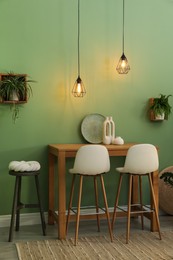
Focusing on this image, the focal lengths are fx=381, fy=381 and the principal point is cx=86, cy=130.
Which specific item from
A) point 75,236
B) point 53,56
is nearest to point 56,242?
point 75,236

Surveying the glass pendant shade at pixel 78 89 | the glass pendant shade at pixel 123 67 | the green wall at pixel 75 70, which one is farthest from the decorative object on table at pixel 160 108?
the glass pendant shade at pixel 78 89

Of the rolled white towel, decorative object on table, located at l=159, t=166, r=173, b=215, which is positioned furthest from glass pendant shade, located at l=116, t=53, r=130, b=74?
the rolled white towel

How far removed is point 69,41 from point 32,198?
76.1 inches

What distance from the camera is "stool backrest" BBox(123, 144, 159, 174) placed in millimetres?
3877

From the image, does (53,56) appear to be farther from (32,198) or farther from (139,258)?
(139,258)

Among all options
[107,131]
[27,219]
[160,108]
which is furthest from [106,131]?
[27,219]

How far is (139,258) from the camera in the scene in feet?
11.1

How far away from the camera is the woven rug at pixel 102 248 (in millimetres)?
3426

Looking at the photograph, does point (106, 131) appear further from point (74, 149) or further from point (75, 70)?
point (75, 70)

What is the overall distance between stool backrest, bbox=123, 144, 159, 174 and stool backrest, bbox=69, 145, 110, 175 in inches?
10.7

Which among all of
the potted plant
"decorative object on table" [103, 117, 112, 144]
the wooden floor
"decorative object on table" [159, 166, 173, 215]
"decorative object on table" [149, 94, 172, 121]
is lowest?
the wooden floor

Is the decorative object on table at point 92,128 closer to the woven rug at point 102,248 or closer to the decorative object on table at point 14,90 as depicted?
the decorative object on table at point 14,90

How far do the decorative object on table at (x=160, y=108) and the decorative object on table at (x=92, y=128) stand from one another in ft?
2.24

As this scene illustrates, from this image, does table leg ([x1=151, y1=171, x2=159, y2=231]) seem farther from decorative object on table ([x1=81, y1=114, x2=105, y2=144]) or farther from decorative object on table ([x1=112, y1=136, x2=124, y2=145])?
decorative object on table ([x1=81, y1=114, x2=105, y2=144])
